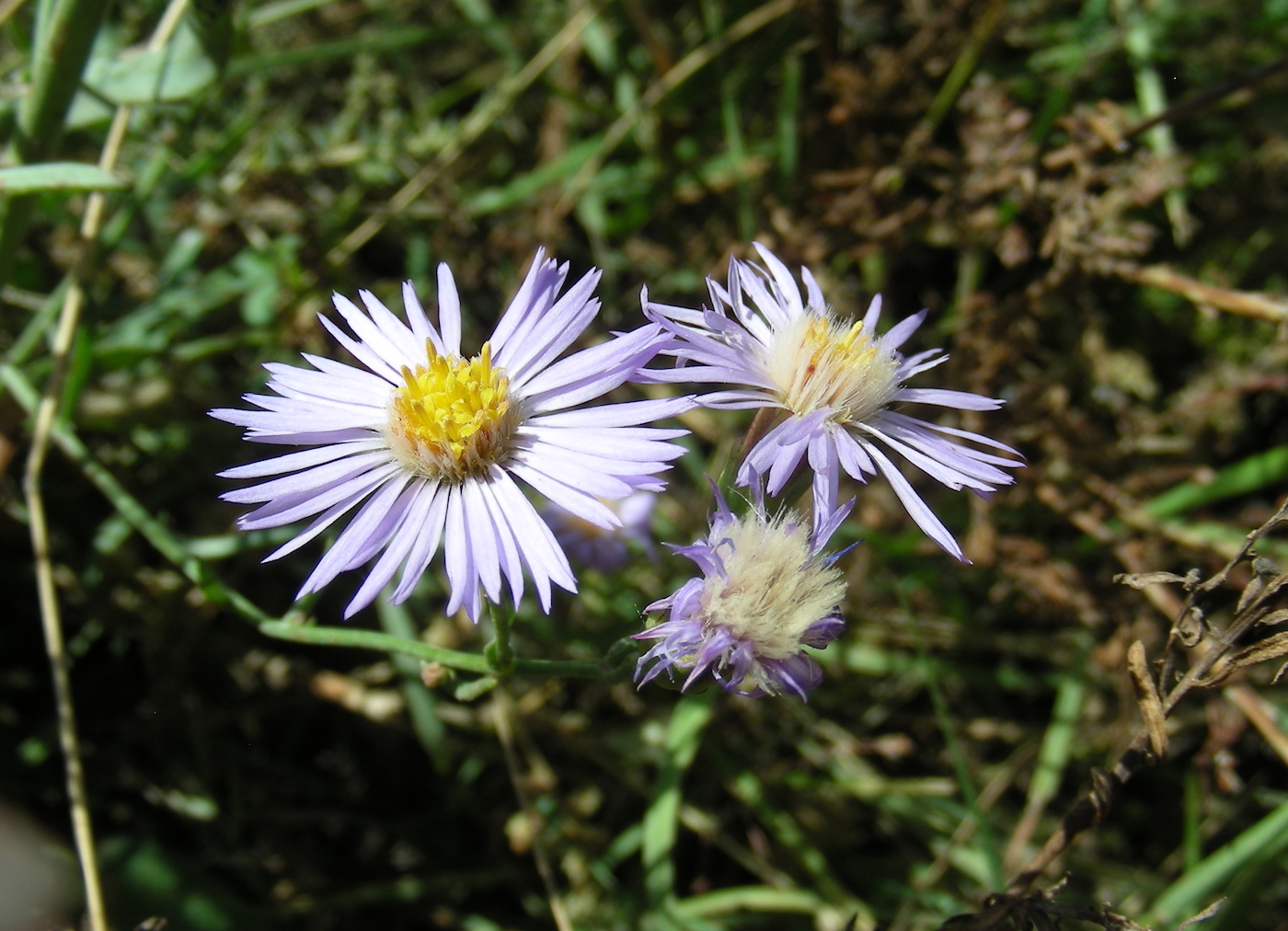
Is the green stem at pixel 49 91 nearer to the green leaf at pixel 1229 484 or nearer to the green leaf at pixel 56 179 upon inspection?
the green leaf at pixel 56 179

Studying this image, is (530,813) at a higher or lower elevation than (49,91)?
lower

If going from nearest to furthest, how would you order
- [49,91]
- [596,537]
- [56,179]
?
[56,179]
[49,91]
[596,537]

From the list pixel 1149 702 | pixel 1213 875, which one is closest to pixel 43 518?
pixel 1149 702

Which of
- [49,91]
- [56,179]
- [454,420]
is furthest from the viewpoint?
[49,91]

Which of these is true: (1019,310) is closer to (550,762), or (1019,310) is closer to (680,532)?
(680,532)

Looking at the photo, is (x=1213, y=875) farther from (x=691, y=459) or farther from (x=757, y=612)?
(x=691, y=459)

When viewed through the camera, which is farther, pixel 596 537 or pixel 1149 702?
pixel 596 537

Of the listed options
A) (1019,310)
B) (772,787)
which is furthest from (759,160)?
(772,787)
